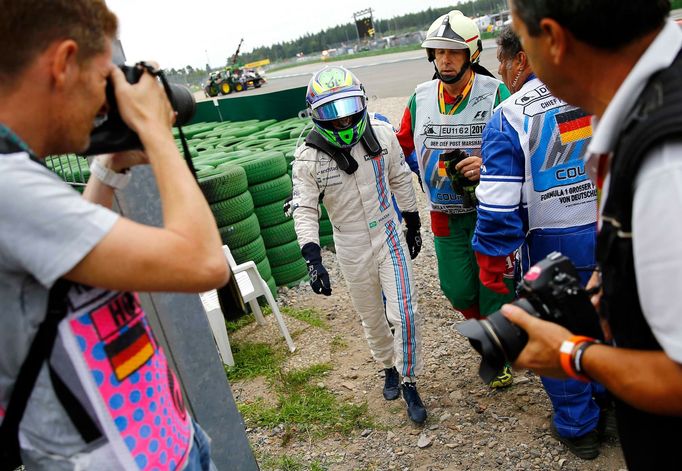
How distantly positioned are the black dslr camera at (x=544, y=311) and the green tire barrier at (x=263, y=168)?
490 cm

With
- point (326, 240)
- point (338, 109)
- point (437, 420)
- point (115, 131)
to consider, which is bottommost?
point (437, 420)

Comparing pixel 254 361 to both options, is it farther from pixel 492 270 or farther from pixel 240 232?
pixel 492 270

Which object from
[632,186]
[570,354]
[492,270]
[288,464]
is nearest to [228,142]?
[288,464]

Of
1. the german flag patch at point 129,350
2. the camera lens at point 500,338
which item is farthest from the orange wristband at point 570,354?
the german flag patch at point 129,350

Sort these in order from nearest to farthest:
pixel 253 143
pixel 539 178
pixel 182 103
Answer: pixel 182 103
pixel 539 178
pixel 253 143

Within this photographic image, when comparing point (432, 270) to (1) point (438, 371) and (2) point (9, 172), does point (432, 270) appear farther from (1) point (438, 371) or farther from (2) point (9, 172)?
(2) point (9, 172)

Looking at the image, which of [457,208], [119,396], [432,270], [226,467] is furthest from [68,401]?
[432,270]

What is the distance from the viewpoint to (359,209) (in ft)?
13.0

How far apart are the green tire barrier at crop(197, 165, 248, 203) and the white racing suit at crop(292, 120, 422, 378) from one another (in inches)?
74.1

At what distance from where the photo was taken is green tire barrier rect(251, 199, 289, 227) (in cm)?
637

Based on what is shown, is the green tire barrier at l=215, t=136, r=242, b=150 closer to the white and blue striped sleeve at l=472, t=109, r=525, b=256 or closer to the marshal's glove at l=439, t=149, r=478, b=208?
the marshal's glove at l=439, t=149, r=478, b=208

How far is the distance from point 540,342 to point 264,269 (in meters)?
4.68

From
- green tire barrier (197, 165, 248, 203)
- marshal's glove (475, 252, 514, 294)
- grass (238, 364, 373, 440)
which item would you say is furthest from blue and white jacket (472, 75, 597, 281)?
green tire barrier (197, 165, 248, 203)

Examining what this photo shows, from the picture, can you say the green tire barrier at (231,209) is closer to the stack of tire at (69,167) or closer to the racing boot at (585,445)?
the stack of tire at (69,167)
